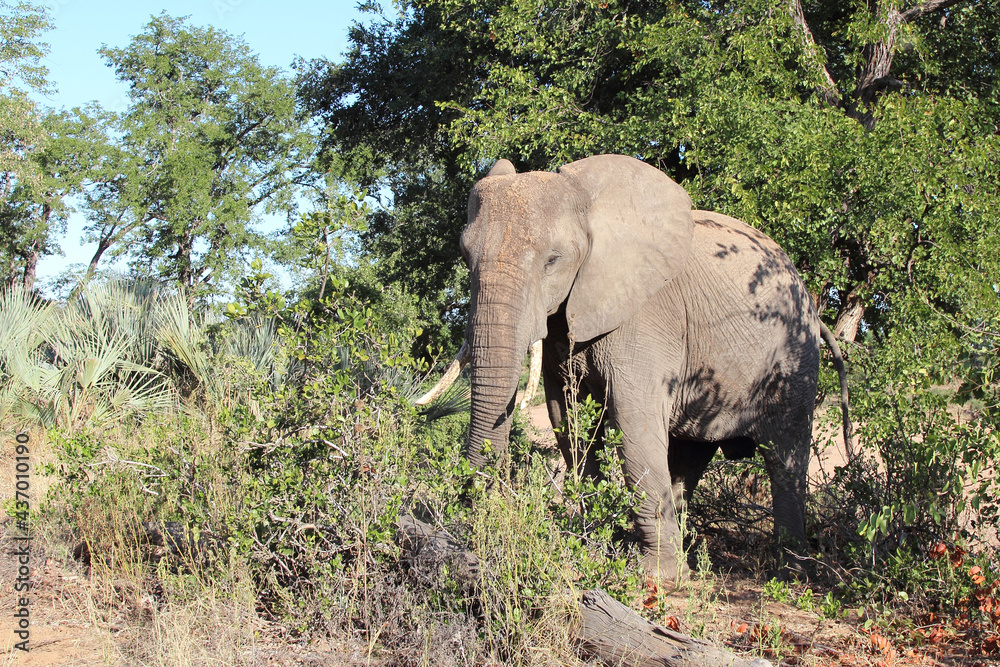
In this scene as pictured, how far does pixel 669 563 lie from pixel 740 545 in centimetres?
150

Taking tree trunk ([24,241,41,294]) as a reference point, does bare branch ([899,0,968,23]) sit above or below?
above

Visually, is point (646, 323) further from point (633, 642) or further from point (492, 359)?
point (633, 642)

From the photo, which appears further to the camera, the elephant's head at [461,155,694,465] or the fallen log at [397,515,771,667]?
the elephant's head at [461,155,694,465]

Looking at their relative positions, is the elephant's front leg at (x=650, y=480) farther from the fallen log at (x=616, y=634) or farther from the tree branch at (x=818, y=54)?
the tree branch at (x=818, y=54)

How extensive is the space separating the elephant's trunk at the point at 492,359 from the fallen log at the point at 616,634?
0.95 m

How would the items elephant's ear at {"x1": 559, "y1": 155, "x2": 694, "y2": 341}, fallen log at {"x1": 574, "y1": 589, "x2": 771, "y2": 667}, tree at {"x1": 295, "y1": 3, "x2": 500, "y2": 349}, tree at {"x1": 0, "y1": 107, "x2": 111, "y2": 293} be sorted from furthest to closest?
tree at {"x1": 0, "y1": 107, "x2": 111, "y2": 293} → tree at {"x1": 295, "y1": 3, "x2": 500, "y2": 349} → elephant's ear at {"x1": 559, "y1": 155, "x2": 694, "y2": 341} → fallen log at {"x1": 574, "y1": 589, "x2": 771, "y2": 667}

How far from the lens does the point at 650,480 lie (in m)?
6.05

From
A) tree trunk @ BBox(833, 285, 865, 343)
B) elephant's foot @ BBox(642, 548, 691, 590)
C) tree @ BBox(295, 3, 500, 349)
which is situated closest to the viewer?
elephant's foot @ BBox(642, 548, 691, 590)

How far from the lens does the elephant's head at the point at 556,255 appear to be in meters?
5.48

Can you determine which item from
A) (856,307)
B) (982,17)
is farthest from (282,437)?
(982,17)

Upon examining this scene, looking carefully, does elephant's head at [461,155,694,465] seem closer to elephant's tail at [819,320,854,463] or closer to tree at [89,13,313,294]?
elephant's tail at [819,320,854,463]

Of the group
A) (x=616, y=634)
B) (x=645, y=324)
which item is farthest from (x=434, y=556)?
(x=645, y=324)

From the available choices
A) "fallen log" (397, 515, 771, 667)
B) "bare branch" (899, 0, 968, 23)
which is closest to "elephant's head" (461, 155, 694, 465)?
"fallen log" (397, 515, 771, 667)

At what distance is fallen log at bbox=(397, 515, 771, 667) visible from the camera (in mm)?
3902
